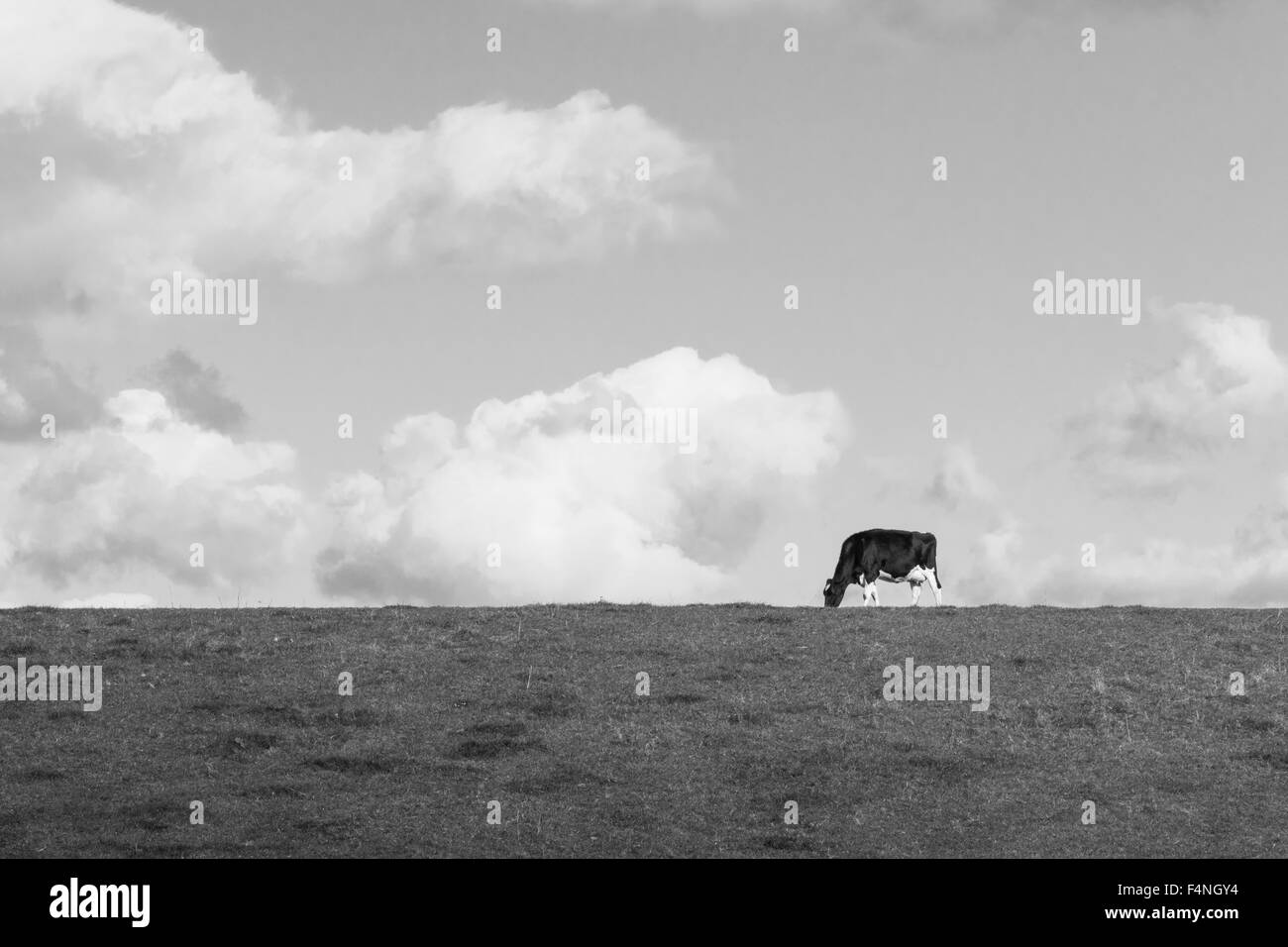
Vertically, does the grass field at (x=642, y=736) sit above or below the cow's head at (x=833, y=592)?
below

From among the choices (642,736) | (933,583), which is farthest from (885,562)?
(642,736)

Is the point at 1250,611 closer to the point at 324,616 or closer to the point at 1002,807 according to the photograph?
the point at 1002,807

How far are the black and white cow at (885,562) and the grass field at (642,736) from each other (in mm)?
8034

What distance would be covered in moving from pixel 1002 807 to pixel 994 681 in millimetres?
7107

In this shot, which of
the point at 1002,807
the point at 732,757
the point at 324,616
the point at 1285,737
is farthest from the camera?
the point at 324,616

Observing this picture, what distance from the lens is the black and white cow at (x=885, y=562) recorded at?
5081 centimetres

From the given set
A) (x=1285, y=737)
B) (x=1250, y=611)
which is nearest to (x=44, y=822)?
(x=1285, y=737)

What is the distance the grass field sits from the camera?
27922 millimetres

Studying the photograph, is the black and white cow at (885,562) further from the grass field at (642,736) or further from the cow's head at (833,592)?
the grass field at (642,736)

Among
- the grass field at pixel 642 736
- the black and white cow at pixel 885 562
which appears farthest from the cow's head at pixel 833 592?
the grass field at pixel 642 736

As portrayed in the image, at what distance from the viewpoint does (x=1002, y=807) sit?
96.6 feet

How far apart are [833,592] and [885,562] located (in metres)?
1.80

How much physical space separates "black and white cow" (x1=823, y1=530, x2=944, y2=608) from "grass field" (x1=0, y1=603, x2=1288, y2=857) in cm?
803

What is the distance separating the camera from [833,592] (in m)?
50.7
